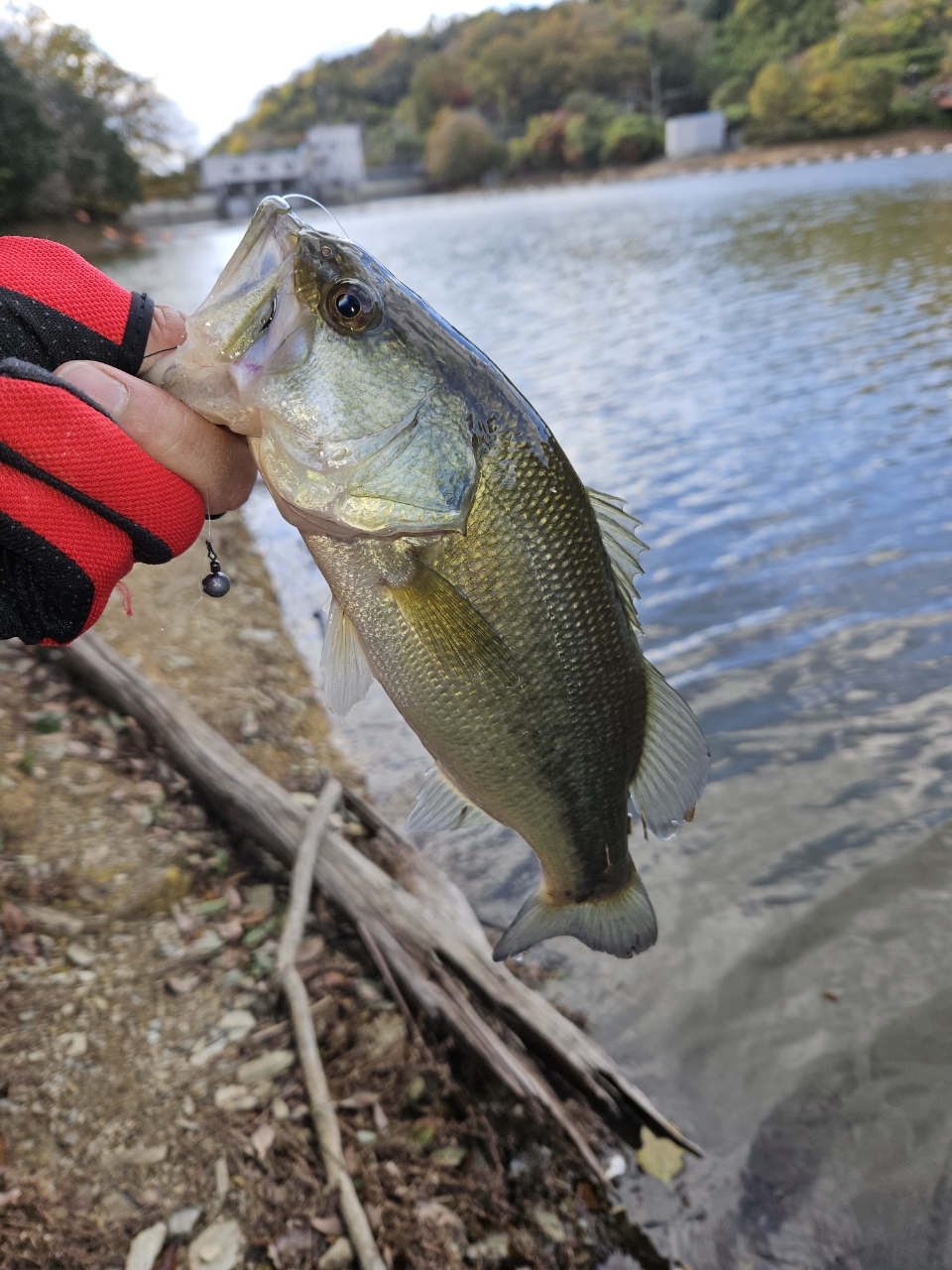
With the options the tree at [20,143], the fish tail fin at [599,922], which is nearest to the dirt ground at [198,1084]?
the fish tail fin at [599,922]

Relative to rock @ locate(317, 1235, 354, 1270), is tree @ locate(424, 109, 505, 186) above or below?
above

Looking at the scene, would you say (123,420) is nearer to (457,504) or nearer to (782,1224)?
(457,504)

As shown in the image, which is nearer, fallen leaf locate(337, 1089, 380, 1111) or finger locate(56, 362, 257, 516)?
finger locate(56, 362, 257, 516)

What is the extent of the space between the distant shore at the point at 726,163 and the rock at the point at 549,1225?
4358 centimetres

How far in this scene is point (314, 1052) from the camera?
2.88m

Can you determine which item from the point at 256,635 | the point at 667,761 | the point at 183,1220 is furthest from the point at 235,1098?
the point at 256,635

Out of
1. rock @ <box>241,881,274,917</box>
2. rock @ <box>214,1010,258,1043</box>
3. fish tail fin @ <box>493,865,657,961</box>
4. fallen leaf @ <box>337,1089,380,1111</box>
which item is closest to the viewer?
fish tail fin @ <box>493,865,657,961</box>

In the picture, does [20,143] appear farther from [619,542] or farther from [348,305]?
[619,542]

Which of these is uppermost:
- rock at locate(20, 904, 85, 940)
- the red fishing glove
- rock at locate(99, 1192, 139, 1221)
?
the red fishing glove

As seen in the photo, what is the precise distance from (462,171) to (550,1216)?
11606cm

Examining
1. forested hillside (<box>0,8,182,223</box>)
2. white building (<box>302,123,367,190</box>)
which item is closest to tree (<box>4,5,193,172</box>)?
forested hillside (<box>0,8,182,223</box>)

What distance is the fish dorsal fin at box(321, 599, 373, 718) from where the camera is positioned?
172cm

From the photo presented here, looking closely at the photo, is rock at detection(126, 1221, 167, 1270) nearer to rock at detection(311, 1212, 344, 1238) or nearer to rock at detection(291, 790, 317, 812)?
rock at detection(311, 1212, 344, 1238)

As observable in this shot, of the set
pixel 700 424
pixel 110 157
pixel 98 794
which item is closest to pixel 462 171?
pixel 110 157
